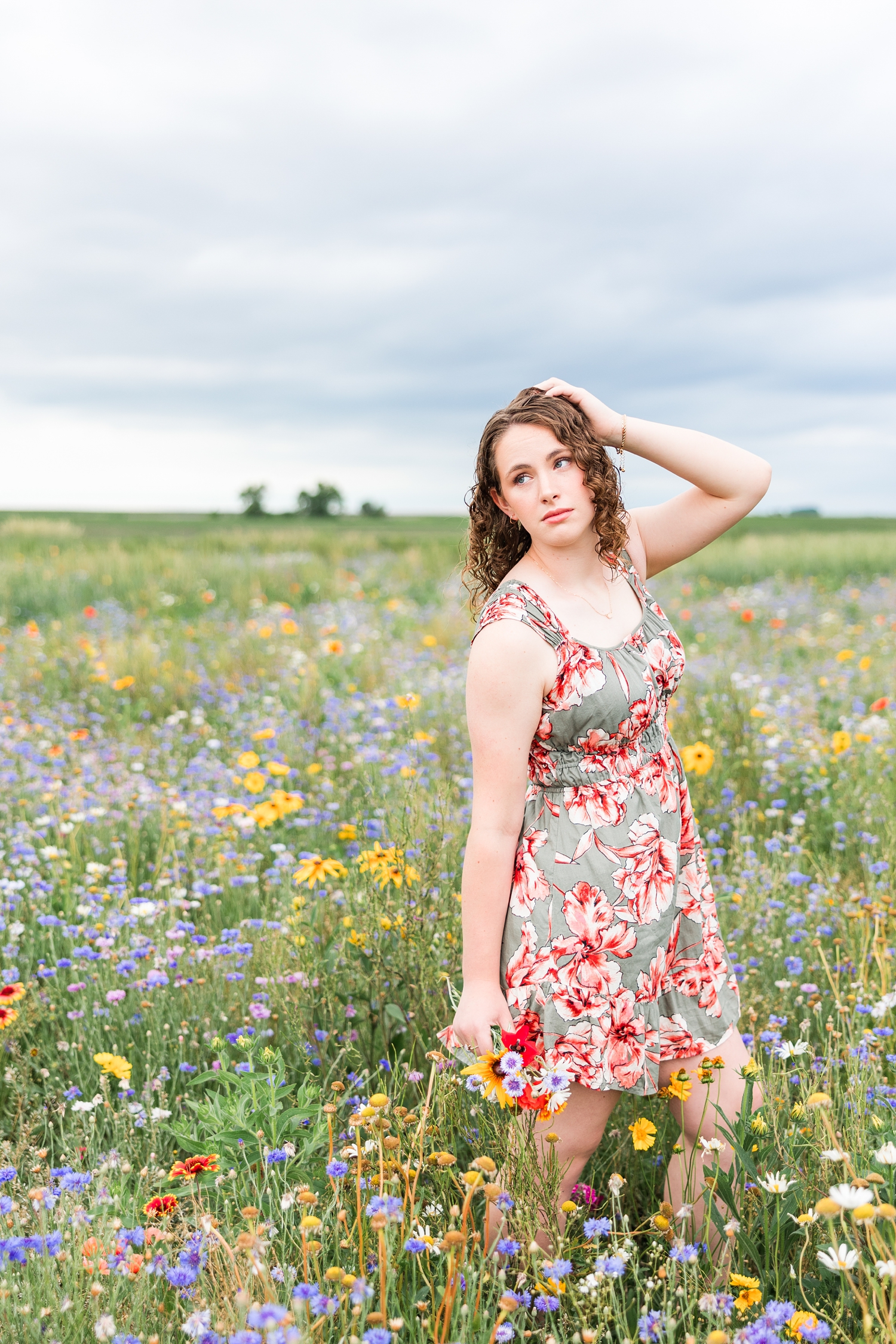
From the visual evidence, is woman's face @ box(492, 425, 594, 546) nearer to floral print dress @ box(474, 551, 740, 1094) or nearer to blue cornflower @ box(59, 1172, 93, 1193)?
floral print dress @ box(474, 551, 740, 1094)

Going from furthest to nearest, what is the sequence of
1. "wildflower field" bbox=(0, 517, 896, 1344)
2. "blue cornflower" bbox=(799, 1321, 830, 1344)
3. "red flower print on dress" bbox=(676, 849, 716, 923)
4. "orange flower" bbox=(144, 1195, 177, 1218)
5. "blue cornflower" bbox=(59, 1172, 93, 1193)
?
"red flower print on dress" bbox=(676, 849, 716, 923)
"blue cornflower" bbox=(59, 1172, 93, 1193)
"orange flower" bbox=(144, 1195, 177, 1218)
"wildflower field" bbox=(0, 517, 896, 1344)
"blue cornflower" bbox=(799, 1321, 830, 1344)

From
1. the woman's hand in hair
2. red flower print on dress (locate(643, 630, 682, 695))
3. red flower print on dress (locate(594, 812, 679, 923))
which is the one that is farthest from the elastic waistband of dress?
the woman's hand in hair

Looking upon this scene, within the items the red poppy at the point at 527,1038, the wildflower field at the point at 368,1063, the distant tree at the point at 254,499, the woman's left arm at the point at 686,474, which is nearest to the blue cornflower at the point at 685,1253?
the wildflower field at the point at 368,1063

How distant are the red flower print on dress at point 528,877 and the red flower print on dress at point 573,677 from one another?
28 centimetres

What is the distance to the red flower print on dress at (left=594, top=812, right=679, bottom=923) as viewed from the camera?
201 centimetres

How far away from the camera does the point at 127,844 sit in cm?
427

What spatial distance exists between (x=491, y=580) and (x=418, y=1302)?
1547mm

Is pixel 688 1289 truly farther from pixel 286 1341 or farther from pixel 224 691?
pixel 224 691

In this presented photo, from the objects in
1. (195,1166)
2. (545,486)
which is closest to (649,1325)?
(195,1166)

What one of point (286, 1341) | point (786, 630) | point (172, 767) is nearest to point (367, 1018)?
point (286, 1341)

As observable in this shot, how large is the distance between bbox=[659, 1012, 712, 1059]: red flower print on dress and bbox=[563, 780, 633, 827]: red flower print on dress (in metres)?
0.48

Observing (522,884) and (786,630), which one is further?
(786,630)

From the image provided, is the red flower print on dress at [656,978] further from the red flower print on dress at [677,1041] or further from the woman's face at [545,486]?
the woman's face at [545,486]

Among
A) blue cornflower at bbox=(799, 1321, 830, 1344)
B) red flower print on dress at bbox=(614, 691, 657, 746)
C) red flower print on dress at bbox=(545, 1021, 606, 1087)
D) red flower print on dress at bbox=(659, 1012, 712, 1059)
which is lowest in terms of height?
blue cornflower at bbox=(799, 1321, 830, 1344)
